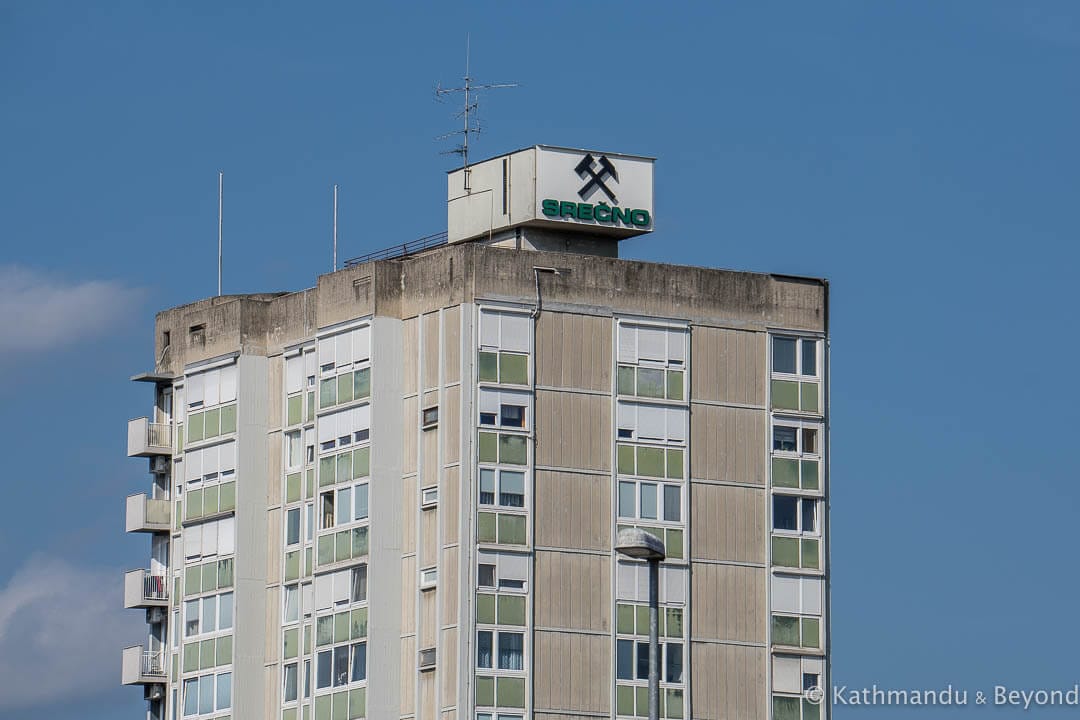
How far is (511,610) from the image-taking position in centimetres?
9569

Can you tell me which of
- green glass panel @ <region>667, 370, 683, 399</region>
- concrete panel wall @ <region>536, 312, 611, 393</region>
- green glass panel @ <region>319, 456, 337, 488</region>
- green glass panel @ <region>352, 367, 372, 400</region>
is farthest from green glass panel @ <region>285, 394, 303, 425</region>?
green glass panel @ <region>667, 370, 683, 399</region>

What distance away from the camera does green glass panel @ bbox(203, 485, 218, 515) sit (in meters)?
107

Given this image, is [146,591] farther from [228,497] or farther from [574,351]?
[574,351]

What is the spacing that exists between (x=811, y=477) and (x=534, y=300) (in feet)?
38.7

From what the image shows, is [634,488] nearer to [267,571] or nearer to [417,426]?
[417,426]

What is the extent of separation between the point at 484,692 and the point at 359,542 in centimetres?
737

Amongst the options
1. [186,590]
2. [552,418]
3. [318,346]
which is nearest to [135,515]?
[186,590]

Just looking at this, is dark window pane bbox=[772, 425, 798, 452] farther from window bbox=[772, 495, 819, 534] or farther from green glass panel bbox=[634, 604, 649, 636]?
green glass panel bbox=[634, 604, 649, 636]

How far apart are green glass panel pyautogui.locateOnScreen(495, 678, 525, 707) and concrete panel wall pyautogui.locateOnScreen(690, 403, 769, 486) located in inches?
393

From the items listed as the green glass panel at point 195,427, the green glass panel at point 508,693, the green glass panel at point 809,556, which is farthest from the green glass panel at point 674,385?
the green glass panel at point 195,427

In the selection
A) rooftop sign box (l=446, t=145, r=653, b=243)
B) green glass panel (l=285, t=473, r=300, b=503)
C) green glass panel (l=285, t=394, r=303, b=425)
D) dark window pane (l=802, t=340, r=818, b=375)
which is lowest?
green glass panel (l=285, t=473, r=300, b=503)

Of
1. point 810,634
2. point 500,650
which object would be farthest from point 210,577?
point 810,634

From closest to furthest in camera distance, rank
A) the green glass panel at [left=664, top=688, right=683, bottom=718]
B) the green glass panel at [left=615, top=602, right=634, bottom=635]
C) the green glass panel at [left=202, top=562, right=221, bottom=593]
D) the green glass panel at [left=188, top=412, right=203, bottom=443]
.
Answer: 1. the green glass panel at [left=615, top=602, right=634, bottom=635]
2. the green glass panel at [left=664, top=688, right=683, bottom=718]
3. the green glass panel at [left=202, top=562, right=221, bottom=593]
4. the green glass panel at [left=188, top=412, right=203, bottom=443]

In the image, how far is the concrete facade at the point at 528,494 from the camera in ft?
316
